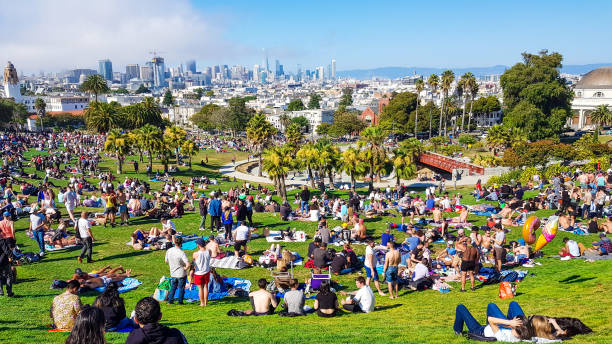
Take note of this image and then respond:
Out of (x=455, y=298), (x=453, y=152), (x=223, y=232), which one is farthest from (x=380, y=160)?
(x=453, y=152)

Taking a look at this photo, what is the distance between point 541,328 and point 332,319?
3.84m

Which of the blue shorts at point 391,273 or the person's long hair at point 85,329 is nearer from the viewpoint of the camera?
the person's long hair at point 85,329

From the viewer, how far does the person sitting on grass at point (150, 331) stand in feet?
16.8

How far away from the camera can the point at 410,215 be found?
2247 centimetres

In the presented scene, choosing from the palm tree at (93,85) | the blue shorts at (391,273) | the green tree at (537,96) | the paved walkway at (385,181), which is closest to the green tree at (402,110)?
the green tree at (537,96)

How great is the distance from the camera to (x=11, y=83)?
146 metres

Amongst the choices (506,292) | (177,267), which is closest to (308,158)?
(506,292)

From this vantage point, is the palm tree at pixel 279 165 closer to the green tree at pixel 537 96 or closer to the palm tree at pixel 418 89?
the green tree at pixel 537 96

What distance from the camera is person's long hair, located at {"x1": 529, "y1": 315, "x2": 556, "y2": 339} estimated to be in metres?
6.85

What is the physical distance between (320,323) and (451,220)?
1382 cm

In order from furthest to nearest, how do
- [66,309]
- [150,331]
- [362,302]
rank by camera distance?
[362,302] → [66,309] → [150,331]

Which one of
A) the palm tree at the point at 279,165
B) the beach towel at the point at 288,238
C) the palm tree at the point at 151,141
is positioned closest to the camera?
the beach towel at the point at 288,238

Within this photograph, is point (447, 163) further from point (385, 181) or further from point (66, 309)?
point (66, 309)

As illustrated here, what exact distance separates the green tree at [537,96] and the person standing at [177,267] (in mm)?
64502
